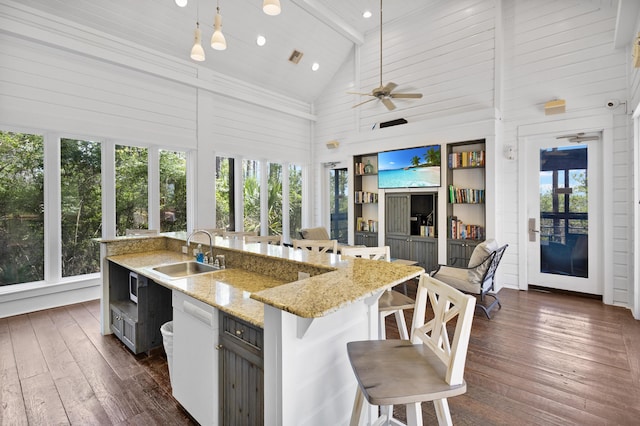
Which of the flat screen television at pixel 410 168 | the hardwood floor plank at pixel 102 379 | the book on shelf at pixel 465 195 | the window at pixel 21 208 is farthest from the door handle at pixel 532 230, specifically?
the window at pixel 21 208

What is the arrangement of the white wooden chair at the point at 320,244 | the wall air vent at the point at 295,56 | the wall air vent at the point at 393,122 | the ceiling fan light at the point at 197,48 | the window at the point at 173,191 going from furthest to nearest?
the wall air vent at the point at 295,56 < the wall air vent at the point at 393,122 < the window at the point at 173,191 < the white wooden chair at the point at 320,244 < the ceiling fan light at the point at 197,48

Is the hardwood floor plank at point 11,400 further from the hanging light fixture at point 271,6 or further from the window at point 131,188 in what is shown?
the hanging light fixture at point 271,6

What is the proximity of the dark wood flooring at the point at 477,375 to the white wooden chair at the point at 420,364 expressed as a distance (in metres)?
0.94

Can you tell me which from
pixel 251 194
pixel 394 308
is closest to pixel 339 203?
pixel 251 194

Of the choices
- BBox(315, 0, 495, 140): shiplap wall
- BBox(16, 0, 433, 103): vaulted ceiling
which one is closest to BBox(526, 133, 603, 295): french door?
BBox(315, 0, 495, 140): shiplap wall

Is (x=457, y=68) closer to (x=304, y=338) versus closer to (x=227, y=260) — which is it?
(x=227, y=260)

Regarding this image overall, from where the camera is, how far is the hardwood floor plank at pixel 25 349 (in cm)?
267

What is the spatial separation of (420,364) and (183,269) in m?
2.46

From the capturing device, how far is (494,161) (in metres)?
4.79

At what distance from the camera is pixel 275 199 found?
7297mm

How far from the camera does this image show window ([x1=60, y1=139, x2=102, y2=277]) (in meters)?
4.42

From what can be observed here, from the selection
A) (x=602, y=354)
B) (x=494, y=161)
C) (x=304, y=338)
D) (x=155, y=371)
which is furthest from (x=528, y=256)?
(x=155, y=371)

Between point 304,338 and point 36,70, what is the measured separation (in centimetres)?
500

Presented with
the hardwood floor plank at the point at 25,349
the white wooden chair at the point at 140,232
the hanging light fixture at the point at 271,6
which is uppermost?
the hanging light fixture at the point at 271,6
